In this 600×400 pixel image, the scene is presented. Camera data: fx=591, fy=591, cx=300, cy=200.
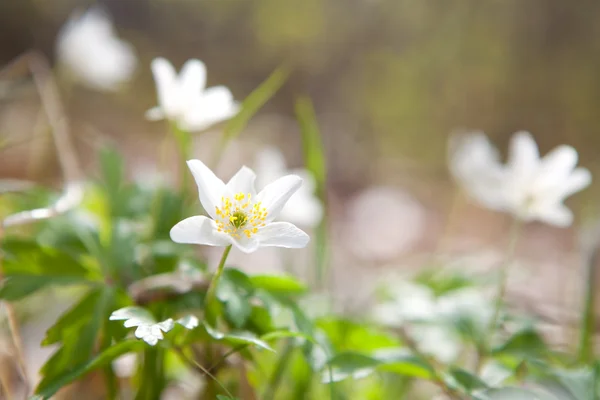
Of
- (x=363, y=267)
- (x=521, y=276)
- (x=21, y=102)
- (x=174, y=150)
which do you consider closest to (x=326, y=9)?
(x=174, y=150)

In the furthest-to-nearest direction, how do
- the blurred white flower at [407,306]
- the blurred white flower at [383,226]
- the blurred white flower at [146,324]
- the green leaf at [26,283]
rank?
the blurred white flower at [383,226]
the blurred white flower at [407,306]
the green leaf at [26,283]
the blurred white flower at [146,324]

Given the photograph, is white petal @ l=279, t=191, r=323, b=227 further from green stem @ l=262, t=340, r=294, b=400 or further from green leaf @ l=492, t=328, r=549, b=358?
green leaf @ l=492, t=328, r=549, b=358

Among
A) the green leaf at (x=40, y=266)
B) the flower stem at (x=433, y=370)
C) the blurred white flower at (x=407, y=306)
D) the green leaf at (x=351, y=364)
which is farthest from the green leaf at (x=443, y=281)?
the green leaf at (x=40, y=266)

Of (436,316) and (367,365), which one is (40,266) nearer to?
(367,365)

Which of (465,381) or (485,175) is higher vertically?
(485,175)

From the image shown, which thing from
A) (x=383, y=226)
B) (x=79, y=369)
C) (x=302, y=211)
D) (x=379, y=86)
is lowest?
(x=79, y=369)

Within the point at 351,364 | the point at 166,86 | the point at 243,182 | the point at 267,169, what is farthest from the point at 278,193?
the point at 267,169

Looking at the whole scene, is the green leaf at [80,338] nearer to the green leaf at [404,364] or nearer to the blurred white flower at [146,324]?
the blurred white flower at [146,324]

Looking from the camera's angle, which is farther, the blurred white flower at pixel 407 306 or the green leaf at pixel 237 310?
the blurred white flower at pixel 407 306
